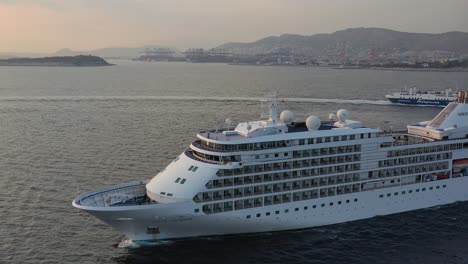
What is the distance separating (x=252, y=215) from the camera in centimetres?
2542

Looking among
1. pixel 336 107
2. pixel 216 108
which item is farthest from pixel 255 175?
pixel 336 107

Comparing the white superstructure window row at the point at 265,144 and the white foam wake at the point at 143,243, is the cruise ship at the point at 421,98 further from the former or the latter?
the white foam wake at the point at 143,243

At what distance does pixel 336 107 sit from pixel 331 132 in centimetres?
5303

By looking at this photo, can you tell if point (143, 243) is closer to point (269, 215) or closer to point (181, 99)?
point (269, 215)

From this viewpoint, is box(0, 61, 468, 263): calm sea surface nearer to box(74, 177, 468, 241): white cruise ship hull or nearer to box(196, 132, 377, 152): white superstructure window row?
box(74, 177, 468, 241): white cruise ship hull

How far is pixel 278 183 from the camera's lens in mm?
26016

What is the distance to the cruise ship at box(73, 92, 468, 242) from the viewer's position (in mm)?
24312

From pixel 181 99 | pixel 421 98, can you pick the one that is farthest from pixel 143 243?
pixel 421 98

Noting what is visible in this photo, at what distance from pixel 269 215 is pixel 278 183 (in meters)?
1.77

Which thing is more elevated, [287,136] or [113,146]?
[287,136]

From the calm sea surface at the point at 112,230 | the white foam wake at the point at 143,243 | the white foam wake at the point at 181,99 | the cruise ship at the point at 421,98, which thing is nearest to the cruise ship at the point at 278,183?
the white foam wake at the point at 143,243

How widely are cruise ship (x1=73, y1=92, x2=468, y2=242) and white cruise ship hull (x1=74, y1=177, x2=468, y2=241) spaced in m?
0.05

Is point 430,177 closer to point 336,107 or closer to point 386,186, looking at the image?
point 386,186

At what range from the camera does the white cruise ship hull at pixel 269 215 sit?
930 inches
